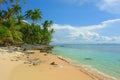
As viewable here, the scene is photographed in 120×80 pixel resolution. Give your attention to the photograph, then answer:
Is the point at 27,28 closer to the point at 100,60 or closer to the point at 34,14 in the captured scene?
the point at 34,14

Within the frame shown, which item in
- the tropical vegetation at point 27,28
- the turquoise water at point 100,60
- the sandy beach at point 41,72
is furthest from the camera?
the tropical vegetation at point 27,28

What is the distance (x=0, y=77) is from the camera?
954cm

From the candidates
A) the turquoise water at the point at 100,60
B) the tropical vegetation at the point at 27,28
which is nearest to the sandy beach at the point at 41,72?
the turquoise water at the point at 100,60

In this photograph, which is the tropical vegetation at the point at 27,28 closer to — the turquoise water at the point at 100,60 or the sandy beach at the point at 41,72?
the turquoise water at the point at 100,60

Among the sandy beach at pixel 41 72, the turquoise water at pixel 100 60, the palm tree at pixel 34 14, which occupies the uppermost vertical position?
the palm tree at pixel 34 14

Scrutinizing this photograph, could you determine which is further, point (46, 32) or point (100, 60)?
point (46, 32)

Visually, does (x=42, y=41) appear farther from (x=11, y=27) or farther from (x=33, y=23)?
(x=11, y=27)

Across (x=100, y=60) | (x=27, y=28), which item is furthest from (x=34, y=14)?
(x=100, y=60)

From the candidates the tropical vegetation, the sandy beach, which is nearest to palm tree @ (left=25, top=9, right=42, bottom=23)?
the tropical vegetation

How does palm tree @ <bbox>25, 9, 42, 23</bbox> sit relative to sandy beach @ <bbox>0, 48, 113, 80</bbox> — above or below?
above

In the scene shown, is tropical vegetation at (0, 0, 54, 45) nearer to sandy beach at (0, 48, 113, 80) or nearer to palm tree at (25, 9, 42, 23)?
palm tree at (25, 9, 42, 23)

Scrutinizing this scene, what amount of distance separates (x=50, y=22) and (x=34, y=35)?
5.72 m

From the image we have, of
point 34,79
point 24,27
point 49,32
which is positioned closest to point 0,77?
point 34,79

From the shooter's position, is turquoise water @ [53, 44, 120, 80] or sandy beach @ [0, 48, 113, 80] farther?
turquoise water @ [53, 44, 120, 80]
